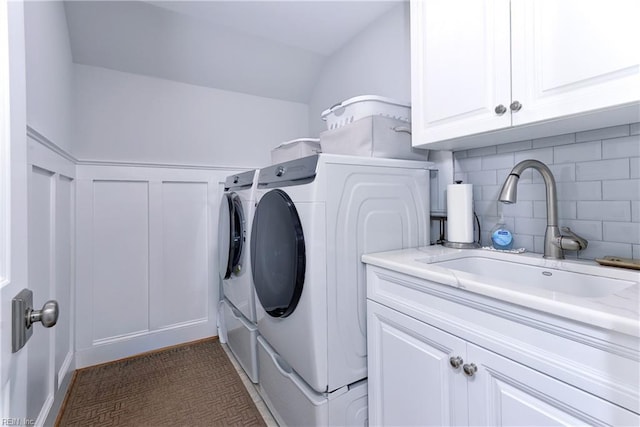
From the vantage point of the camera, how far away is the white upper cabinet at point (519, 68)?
0.87 m

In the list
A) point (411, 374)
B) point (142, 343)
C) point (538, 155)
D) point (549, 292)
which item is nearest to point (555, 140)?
point (538, 155)

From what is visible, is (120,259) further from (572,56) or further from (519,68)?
(572,56)

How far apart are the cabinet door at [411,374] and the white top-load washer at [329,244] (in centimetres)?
12

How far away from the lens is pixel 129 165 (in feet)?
7.68

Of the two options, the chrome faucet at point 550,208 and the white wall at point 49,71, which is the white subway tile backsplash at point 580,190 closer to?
the chrome faucet at point 550,208

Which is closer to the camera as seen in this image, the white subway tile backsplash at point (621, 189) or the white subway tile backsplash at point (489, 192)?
the white subway tile backsplash at point (621, 189)

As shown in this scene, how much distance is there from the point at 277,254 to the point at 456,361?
0.89 m

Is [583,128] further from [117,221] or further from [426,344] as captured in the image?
[117,221]

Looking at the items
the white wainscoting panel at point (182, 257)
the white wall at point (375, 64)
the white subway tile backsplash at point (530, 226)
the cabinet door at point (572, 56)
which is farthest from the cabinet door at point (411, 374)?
the white wainscoting panel at point (182, 257)

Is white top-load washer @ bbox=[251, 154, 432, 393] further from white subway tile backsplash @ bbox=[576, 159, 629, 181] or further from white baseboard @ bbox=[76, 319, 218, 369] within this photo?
white baseboard @ bbox=[76, 319, 218, 369]

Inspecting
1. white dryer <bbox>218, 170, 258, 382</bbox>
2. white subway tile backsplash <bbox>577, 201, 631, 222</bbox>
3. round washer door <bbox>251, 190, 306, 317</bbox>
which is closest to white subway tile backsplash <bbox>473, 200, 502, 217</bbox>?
white subway tile backsplash <bbox>577, 201, 631, 222</bbox>

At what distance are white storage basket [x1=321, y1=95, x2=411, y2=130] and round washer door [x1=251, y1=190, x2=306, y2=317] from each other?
0.61m

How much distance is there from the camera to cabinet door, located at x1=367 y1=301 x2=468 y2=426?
0.96m

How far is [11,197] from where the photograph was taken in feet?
1.87
